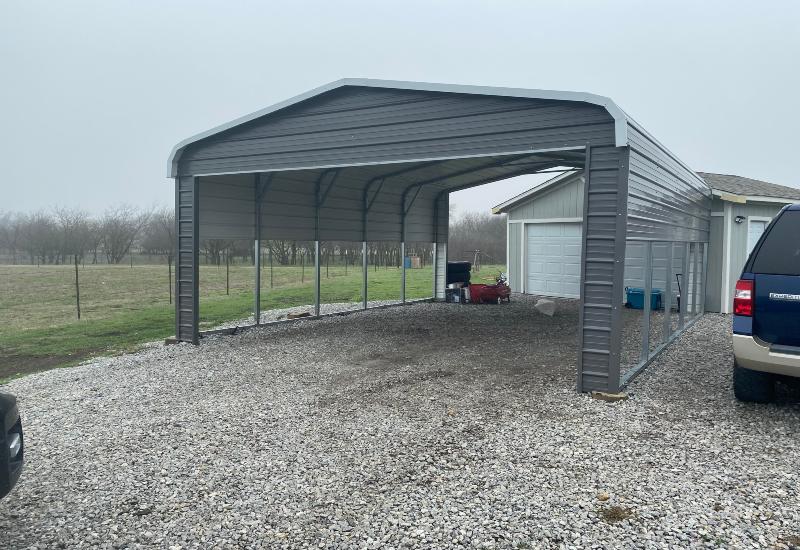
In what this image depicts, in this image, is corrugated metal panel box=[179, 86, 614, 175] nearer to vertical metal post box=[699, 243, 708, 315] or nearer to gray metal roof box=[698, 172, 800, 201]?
vertical metal post box=[699, 243, 708, 315]

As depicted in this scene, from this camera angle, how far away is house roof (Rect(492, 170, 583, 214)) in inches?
643

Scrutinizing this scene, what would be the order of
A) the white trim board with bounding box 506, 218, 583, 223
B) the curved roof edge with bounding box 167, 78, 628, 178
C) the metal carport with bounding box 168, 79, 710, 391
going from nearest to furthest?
the curved roof edge with bounding box 167, 78, 628, 178 → the metal carport with bounding box 168, 79, 710, 391 → the white trim board with bounding box 506, 218, 583, 223

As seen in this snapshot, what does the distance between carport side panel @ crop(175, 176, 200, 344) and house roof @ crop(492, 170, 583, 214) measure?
1070 cm

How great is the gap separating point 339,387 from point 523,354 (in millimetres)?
3242

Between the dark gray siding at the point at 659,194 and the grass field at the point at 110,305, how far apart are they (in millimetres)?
8346

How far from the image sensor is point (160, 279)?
24141 mm

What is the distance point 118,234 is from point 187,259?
2794 centimetres

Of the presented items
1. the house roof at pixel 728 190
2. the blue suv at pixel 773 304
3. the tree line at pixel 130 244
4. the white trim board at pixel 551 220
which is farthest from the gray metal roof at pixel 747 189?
the tree line at pixel 130 244

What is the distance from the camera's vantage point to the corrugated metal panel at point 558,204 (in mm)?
16225

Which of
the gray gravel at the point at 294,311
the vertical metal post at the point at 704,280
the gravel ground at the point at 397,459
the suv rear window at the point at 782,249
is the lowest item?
the gravel ground at the point at 397,459

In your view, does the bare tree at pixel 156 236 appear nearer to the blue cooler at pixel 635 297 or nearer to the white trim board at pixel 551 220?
the white trim board at pixel 551 220

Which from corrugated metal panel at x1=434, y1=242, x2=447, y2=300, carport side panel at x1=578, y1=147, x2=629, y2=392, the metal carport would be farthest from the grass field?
carport side panel at x1=578, y1=147, x2=629, y2=392

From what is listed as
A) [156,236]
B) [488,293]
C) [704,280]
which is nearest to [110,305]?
[488,293]

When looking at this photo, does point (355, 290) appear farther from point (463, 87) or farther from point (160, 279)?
point (463, 87)
